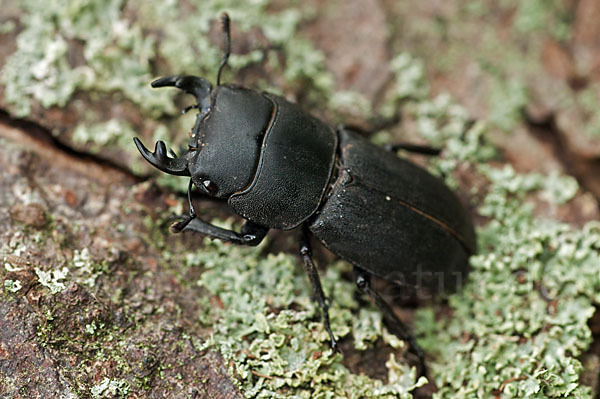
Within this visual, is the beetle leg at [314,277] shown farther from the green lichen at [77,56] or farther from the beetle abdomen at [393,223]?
the green lichen at [77,56]

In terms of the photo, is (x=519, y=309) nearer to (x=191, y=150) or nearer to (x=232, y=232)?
(x=232, y=232)

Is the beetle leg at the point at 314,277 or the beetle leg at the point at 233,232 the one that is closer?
the beetle leg at the point at 314,277

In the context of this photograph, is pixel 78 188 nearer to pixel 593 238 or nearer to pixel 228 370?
pixel 228 370

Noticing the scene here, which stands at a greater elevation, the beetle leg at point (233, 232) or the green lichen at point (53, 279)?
the beetle leg at point (233, 232)

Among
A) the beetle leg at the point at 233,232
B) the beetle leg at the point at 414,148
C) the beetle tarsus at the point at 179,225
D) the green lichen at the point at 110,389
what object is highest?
the beetle leg at the point at 414,148

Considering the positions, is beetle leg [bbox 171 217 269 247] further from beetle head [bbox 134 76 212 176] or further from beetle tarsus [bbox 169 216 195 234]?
beetle head [bbox 134 76 212 176]

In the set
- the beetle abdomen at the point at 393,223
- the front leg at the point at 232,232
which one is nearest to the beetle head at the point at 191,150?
the front leg at the point at 232,232

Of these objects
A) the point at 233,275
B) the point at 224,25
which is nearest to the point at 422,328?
the point at 233,275
